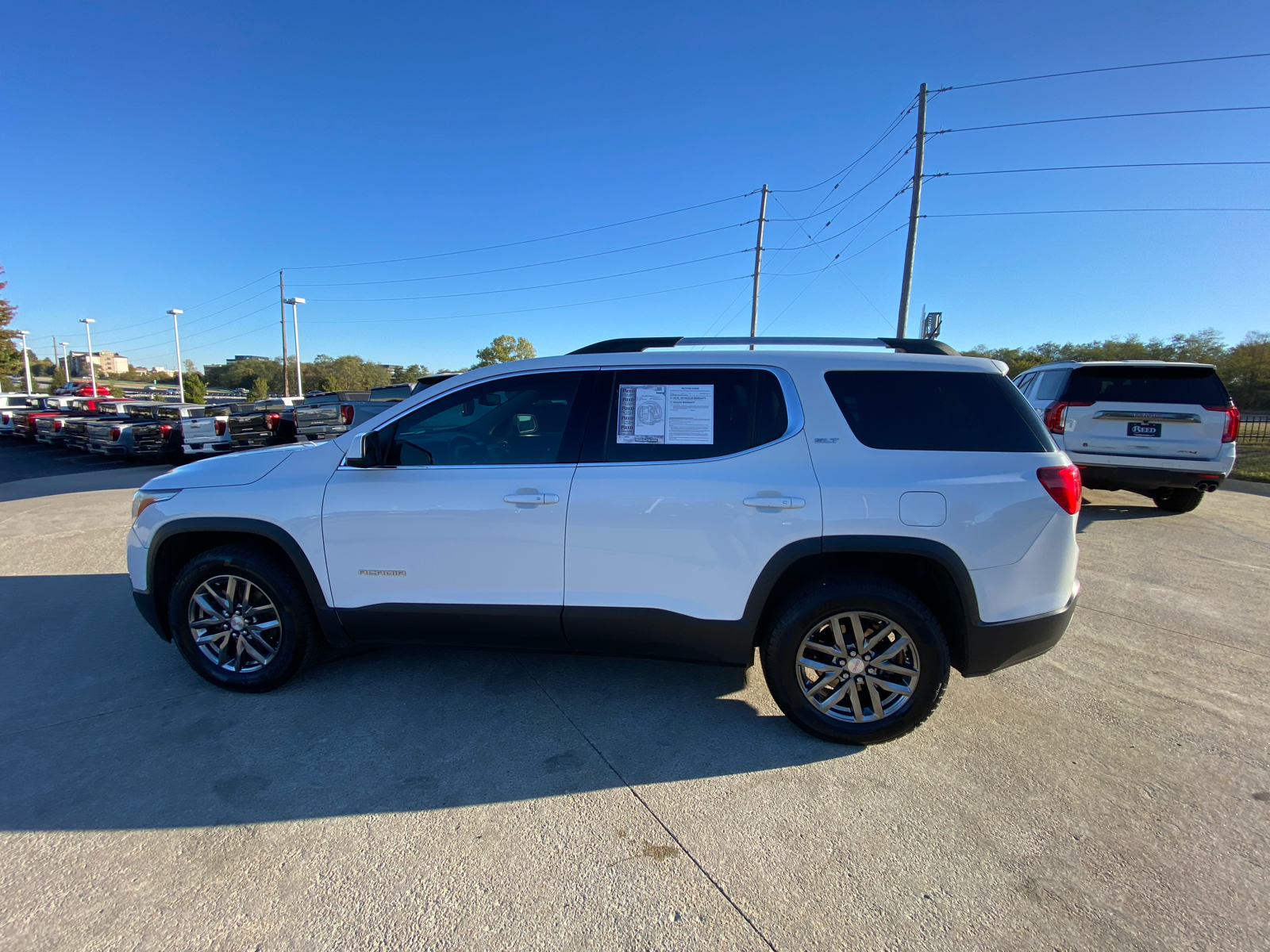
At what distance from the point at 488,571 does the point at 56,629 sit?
3608mm

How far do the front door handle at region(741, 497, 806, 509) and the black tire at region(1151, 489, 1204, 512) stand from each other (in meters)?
8.18

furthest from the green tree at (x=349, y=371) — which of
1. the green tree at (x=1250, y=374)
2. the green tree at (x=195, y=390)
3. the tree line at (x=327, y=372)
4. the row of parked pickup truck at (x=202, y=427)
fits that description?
the green tree at (x=1250, y=374)

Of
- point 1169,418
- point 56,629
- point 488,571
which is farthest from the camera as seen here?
point 1169,418

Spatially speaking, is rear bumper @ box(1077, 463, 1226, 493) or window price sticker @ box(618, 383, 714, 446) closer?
window price sticker @ box(618, 383, 714, 446)

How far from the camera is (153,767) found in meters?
2.73

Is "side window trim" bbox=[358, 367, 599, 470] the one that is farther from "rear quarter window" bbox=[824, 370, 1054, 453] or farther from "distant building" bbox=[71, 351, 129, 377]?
"distant building" bbox=[71, 351, 129, 377]

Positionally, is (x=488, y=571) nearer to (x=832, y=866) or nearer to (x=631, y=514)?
(x=631, y=514)

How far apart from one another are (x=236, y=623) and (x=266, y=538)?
0.51 m

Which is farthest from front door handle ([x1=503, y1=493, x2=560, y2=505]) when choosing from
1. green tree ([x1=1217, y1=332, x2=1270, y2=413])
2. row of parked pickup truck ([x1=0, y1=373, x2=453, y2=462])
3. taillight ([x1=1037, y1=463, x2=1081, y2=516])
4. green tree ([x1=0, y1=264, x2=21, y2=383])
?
green tree ([x1=0, y1=264, x2=21, y2=383])

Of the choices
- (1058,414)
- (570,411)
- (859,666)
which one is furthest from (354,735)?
(1058,414)

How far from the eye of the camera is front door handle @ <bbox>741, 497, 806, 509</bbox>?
2.75 m

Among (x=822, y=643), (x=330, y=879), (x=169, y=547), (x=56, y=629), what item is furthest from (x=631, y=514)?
(x=56, y=629)

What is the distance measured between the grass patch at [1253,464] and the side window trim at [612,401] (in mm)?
12286

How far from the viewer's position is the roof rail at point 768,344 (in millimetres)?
3199
